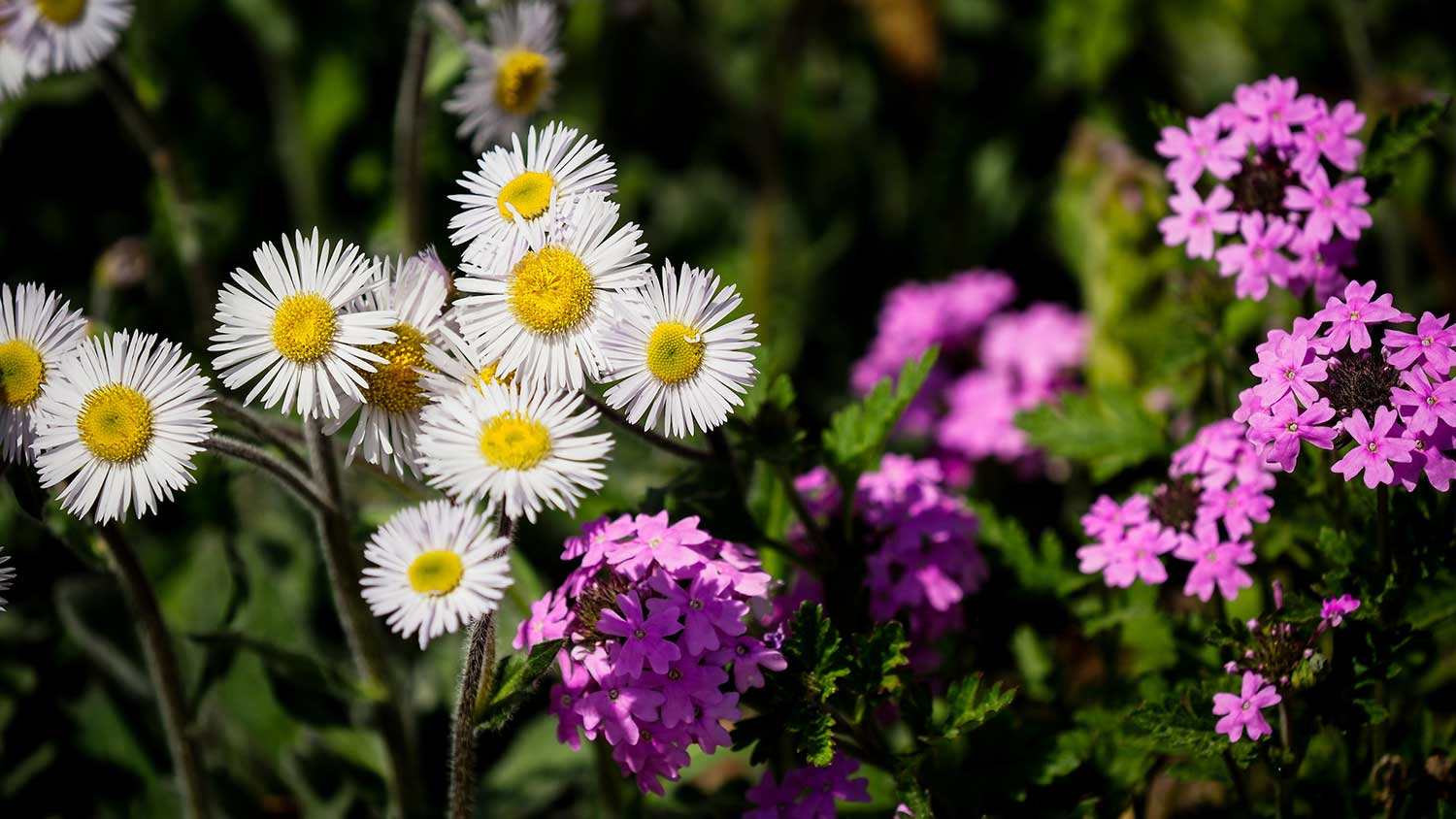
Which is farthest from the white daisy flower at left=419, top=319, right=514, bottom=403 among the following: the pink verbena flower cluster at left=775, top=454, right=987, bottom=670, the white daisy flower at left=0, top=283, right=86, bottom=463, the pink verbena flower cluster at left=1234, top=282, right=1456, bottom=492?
the pink verbena flower cluster at left=1234, top=282, right=1456, bottom=492

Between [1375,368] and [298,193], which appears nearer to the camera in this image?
[1375,368]

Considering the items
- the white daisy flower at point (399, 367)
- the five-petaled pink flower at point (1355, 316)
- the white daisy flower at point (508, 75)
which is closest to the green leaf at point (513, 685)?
the white daisy flower at point (399, 367)

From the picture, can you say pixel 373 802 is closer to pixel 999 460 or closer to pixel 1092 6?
pixel 999 460

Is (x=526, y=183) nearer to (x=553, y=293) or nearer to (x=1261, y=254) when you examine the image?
(x=553, y=293)

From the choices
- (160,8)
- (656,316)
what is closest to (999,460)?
(656,316)

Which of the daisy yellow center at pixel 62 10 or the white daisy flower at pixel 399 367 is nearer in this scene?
the white daisy flower at pixel 399 367

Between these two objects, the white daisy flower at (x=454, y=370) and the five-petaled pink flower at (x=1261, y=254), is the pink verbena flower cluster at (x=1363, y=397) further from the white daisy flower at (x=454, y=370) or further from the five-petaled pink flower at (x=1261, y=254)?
the white daisy flower at (x=454, y=370)

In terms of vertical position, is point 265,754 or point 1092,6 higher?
point 1092,6

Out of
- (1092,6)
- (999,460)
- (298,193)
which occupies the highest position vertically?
(1092,6)
